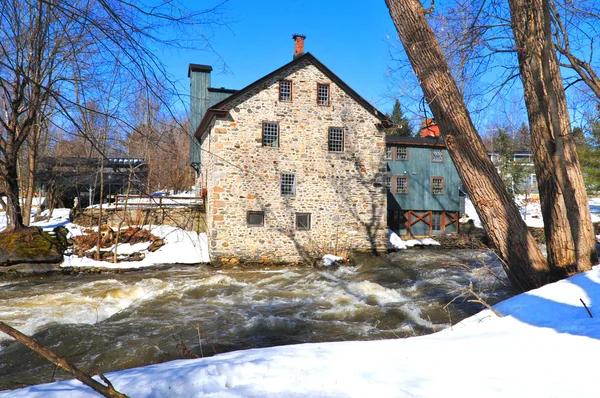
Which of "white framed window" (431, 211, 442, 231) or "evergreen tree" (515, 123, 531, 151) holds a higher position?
"evergreen tree" (515, 123, 531, 151)

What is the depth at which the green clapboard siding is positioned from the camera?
22.9 metres

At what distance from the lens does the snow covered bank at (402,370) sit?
8.49 feet

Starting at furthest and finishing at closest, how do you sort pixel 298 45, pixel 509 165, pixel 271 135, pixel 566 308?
1. pixel 509 165
2. pixel 298 45
3. pixel 271 135
4. pixel 566 308

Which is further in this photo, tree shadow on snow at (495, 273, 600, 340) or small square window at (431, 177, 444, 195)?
small square window at (431, 177, 444, 195)

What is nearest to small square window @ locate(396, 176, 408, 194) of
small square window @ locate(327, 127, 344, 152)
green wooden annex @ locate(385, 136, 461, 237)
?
green wooden annex @ locate(385, 136, 461, 237)

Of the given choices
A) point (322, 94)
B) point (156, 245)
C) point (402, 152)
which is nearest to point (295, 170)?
point (322, 94)

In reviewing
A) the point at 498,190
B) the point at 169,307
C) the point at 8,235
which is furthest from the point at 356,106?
the point at 8,235

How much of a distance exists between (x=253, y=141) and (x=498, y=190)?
39.6ft

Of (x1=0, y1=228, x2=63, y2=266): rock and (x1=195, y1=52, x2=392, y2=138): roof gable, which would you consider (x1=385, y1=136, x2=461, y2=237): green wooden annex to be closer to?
(x1=195, y1=52, x2=392, y2=138): roof gable

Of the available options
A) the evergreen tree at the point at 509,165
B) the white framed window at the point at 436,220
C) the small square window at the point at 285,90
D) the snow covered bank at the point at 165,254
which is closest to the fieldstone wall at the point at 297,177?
the small square window at the point at 285,90

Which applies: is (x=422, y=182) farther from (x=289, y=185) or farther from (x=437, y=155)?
(x=289, y=185)

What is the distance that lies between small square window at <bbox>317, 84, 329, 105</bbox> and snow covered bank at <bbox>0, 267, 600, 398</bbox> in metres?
14.6

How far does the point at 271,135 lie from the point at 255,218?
343cm

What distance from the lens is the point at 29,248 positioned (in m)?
14.6
